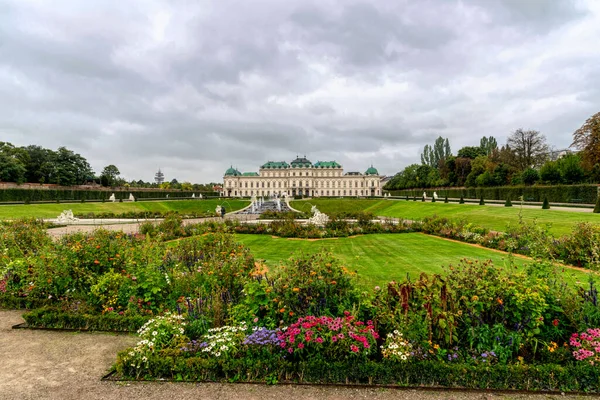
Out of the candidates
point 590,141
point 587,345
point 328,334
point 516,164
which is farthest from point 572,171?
point 328,334

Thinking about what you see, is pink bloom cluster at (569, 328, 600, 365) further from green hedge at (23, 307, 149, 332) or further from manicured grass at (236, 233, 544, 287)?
green hedge at (23, 307, 149, 332)

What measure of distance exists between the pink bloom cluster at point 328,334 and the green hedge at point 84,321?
2.50 m

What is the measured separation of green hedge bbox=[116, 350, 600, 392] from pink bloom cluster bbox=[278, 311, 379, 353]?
0.63 ft

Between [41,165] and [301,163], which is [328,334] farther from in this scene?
[301,163]

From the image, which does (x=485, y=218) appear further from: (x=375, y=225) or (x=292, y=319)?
(x=292, y=319)

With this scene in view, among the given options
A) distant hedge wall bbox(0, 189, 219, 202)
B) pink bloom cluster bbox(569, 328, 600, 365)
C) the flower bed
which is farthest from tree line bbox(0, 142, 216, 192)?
pink bloom cluster bbox(569, 328, 600, 365)

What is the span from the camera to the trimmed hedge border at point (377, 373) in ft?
11.3

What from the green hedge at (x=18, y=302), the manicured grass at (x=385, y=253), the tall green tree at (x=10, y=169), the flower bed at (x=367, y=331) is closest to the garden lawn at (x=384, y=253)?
the manicured grass at (x=385, y=253)

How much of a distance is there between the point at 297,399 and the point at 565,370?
2.87 meters

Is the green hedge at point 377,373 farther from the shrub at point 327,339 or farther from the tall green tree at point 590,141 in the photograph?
the tall green tree at point 590,141

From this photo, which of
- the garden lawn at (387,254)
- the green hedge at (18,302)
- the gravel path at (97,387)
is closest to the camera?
the gravel path at (97,387)

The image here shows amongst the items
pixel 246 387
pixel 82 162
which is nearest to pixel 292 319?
pixel 246 387

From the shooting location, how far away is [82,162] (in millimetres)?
62719

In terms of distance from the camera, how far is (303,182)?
112 meters
